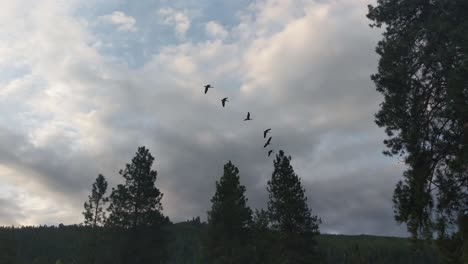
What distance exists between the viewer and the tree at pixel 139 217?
42.6m

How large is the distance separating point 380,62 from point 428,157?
5167 mm

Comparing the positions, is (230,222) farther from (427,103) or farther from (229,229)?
(427,103)

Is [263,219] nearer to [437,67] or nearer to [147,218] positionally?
[147,218]

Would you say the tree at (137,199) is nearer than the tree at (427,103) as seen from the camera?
No

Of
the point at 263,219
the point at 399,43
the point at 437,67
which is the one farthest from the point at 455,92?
the point at 263,219

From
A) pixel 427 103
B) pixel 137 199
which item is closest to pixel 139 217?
pixel 137 199

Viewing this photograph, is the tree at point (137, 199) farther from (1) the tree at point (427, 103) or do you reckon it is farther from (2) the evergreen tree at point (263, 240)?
(1) the tree at point (427, 103)

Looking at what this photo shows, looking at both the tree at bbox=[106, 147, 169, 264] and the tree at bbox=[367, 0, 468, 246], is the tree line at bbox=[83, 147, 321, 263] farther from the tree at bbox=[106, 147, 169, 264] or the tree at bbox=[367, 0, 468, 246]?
the tree at bbox=[367, 0, 468, 246]

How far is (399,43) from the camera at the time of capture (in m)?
23.0

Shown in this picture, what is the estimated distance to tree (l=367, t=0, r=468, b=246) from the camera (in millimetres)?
20578

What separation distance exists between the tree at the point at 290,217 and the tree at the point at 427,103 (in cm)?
2106

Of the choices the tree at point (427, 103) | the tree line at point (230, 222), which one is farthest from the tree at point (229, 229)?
the tree at point (427, 103)

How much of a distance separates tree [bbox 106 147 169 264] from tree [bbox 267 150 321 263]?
10.1m

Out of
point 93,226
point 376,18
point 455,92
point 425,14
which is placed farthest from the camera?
point 93,226
